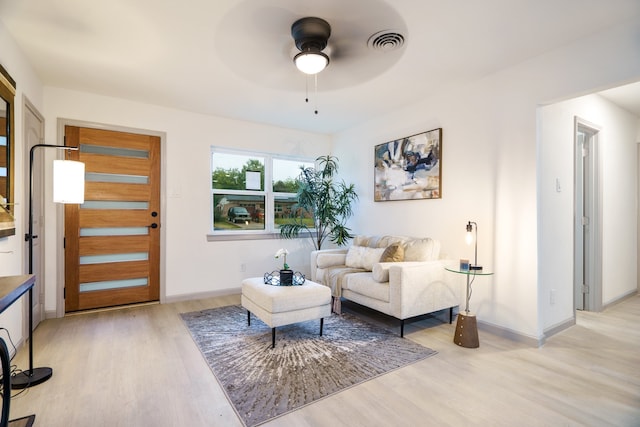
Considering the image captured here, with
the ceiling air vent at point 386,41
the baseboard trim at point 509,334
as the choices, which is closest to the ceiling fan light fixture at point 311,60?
the ceiling air vent at point 386,41

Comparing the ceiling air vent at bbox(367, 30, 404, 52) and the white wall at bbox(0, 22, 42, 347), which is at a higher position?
the ceiling air vent at bbox(367, 30, 404, 52)

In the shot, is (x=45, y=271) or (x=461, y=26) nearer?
(x=461, y=26)

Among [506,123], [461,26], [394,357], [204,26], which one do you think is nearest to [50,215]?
[204,26]

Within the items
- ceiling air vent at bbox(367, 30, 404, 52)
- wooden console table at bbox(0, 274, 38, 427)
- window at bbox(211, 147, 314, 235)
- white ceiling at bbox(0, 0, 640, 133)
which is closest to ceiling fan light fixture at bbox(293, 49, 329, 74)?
white ceiling at bbox(0, 0, 640, 133)

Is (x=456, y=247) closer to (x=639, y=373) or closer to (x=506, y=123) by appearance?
(x=506, y=123)

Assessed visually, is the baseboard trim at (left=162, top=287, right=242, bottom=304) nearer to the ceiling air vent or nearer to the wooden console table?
the wooden console table

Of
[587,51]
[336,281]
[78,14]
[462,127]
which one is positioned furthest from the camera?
[336,281]

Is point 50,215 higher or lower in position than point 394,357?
higher

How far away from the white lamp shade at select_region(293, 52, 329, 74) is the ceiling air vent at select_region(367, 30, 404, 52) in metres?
0.39

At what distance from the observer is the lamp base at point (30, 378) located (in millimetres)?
2027

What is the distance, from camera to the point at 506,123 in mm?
2918

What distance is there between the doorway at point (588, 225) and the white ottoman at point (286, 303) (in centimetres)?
319

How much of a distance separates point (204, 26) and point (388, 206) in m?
2.95

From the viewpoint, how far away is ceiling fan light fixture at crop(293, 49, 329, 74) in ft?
7.51
